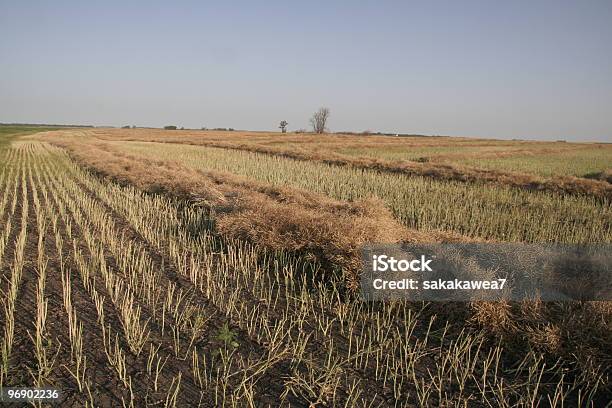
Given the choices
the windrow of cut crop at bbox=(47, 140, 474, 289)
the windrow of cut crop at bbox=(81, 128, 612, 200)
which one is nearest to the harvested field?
the windrow of cut crop at bbox=(47, 140, 474, 289)

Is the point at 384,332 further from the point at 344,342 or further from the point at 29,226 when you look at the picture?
the point at 29,226

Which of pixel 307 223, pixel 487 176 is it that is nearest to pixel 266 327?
pixel 307 223

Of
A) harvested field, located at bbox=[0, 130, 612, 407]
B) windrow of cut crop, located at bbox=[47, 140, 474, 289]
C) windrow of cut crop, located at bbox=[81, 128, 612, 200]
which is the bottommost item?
harvested field, located at bbox=[0, 130, 612, 407]

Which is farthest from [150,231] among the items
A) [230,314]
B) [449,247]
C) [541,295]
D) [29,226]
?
[541,295]

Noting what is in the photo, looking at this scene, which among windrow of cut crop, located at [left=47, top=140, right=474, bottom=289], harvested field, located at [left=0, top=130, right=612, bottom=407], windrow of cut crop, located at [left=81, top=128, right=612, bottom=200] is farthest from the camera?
windrow of cut crop, located at [left=81, top=128, right=612, bottom=200]

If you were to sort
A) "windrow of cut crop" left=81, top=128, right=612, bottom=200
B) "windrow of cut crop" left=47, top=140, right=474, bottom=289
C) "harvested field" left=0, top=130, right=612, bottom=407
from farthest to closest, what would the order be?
1. "windrow of cut crop" left=81, top=128, right=612, bottom=200
2. "windrow of cut crop" left=47, top=140, right=474, bottom=289
3. "harvested field" left=0, top=130, right=612, bottom=407

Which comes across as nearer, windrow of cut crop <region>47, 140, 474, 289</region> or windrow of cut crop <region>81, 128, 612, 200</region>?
windrow of cut crop <region>47, 140, 474, 289</region>

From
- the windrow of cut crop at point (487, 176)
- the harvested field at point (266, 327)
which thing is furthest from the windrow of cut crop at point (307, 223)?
the windrow of cut crop at point (487, 176)

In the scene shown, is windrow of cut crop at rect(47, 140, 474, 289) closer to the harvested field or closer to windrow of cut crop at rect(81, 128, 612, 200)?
the harvested field

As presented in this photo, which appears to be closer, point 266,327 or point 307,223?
point 266,327

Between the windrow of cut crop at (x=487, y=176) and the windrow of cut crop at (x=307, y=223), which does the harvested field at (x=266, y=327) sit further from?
the windrow of cut crop at (x=487, y=176)

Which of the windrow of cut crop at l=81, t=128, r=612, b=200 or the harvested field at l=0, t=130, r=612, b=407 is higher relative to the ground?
the windrow of cut crop at l=81, t=128, r=612, b=200

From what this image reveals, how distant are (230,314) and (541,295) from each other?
3.39 meters

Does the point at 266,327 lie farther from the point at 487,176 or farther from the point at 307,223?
the point at 487,176
